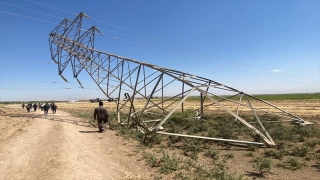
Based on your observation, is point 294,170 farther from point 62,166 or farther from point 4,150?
point 4,150

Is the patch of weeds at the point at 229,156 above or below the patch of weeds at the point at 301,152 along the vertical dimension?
below

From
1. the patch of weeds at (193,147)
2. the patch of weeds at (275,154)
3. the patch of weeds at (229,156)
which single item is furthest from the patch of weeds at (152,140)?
the patch of weeds at (275,154)

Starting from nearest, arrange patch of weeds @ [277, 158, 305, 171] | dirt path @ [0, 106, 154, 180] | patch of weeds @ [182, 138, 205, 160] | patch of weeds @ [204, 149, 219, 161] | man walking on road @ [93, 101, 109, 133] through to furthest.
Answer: dirt path @ [0, 106, 154, 180] < patch of weeds @ [277, 158, 305, 171] < patch of weeds @ [204, 149, 219, 161] < patch of weeds @ [182, 138, 205, 160] < man walking on road @ [93, 101, 109, 133]

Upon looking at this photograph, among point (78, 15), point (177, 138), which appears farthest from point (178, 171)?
point (78, 15)

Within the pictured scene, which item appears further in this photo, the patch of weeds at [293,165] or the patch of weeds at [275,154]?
the patch of weeds at [275,154]

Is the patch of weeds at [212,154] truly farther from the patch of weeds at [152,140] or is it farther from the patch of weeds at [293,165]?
the patch of weeds at [152,140]

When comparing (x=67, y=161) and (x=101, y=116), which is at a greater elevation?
(x=101, y=116)

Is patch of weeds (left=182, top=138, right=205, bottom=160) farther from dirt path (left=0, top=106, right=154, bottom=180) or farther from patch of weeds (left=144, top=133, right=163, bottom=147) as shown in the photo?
dirt path (left=0, top=106, right=154, bottom=180)

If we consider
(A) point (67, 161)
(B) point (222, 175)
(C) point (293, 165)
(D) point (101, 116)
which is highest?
(D) point (101, 116)

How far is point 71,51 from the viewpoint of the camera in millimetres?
25438

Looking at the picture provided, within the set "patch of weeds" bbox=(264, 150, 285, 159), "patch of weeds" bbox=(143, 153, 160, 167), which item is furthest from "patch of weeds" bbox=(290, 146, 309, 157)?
"patch of weeds" bbox=(143, 153, 160, 167)

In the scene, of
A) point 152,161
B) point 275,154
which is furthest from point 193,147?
point 275,154

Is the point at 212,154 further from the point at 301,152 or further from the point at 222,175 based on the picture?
the point at 301,152

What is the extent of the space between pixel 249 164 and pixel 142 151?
182 inches
